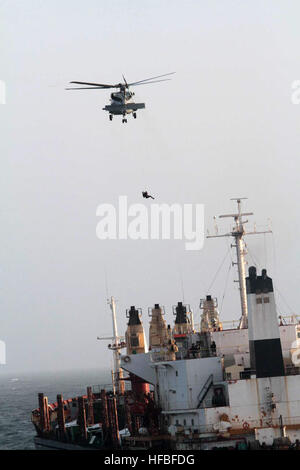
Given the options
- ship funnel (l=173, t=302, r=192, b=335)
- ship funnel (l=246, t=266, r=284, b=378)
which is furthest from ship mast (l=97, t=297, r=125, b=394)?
ship funnel (l=246, t=266, r=284, b=378)

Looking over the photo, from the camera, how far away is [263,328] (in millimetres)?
49031

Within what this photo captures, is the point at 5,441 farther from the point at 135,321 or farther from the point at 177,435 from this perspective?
the point at 177,435

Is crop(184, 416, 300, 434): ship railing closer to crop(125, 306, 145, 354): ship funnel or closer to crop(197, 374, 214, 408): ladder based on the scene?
crop(197, 374, 214, 408): ladder

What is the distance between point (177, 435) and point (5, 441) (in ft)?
140

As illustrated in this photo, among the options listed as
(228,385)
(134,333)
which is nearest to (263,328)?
(228,385)

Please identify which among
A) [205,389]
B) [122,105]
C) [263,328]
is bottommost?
[205,389]

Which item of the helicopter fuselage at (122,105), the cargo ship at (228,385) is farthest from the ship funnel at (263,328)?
the helicopter fuselage at (122,105)

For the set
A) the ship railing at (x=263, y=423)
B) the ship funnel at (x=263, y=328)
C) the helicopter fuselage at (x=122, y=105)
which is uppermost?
the helicopter fuselage at (x=122, y=105)

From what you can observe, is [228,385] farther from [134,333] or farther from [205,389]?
[134,333]

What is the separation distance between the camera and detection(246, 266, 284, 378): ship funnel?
158 feet

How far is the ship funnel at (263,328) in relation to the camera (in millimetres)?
48281

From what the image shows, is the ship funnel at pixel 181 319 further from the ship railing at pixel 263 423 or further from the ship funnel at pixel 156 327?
the ship railing at pixel 263 423

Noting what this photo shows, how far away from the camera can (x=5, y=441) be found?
87938 millimetres
